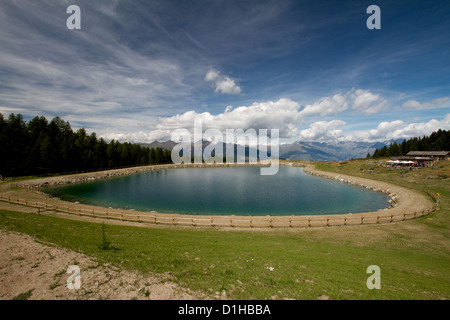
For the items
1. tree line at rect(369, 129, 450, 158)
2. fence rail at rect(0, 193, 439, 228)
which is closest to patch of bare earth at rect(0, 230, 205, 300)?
fence rail at rect(0, 193, 439, 228)

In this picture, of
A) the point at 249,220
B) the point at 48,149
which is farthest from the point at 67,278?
the point at 48,149

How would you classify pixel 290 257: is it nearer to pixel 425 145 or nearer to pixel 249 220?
pixel 249 220

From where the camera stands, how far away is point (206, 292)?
32.9 feet

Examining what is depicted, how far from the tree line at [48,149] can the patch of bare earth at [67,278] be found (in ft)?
239

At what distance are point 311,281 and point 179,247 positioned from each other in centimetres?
1091

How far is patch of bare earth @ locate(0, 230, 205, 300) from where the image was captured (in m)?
9.39

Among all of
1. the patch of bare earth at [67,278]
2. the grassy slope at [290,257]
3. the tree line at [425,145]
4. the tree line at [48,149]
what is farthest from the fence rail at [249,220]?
the tree line at [425,145]

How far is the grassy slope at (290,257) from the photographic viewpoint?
11016 millimetres

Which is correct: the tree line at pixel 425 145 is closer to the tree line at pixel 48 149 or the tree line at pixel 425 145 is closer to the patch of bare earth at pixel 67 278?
the patch of bare earth at pixel 67 278

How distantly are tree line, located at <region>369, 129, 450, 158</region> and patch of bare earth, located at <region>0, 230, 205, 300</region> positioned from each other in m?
161

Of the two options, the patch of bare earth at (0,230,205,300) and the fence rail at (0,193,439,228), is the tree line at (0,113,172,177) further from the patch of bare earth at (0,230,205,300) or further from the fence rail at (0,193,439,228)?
the patch of bare earth at (0,230,205,300)
